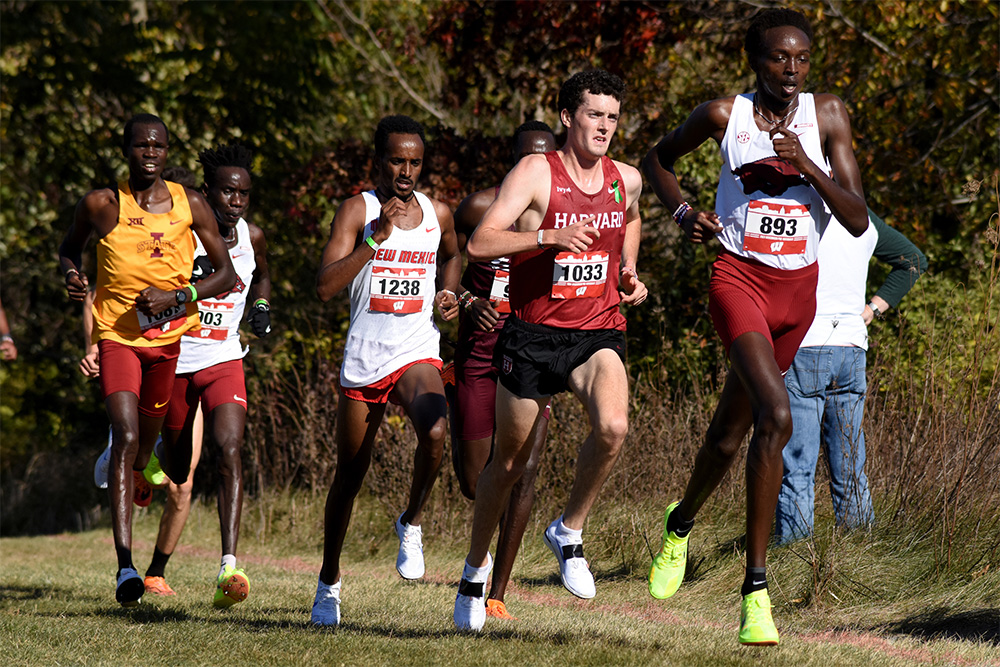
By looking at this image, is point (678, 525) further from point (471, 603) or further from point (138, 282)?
point (138, 282)

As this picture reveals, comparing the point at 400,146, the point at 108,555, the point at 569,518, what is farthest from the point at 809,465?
the point at 108,555

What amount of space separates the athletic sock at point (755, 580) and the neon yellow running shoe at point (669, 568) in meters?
0.63

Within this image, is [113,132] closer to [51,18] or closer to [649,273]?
[51,18]

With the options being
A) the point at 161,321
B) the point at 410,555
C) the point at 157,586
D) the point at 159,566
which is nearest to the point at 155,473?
the point at 159,566

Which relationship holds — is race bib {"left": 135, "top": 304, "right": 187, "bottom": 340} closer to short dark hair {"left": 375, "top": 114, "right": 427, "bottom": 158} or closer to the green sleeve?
short dark hair {"left": 375, "top": 114, "right": 427, "bottom": 158}

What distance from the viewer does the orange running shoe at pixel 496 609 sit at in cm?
654

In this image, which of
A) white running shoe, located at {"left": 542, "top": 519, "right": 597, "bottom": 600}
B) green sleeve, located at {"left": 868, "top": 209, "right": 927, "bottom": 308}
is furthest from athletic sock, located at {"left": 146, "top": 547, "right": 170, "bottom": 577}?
green sleeve, located at {"left": 868, "top": 209, "right": 927, "bottom": 308}

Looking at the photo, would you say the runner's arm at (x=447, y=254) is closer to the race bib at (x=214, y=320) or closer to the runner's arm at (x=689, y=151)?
the runner's arm at (x=689, y=151)

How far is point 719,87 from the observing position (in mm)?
11672

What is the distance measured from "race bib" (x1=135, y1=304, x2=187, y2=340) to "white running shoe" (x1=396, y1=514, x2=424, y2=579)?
1.77m

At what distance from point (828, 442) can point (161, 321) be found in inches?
154

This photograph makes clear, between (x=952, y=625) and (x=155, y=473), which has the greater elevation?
(x=155, y=473)

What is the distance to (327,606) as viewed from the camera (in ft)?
20.9

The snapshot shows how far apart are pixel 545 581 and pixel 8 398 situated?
9787mm
